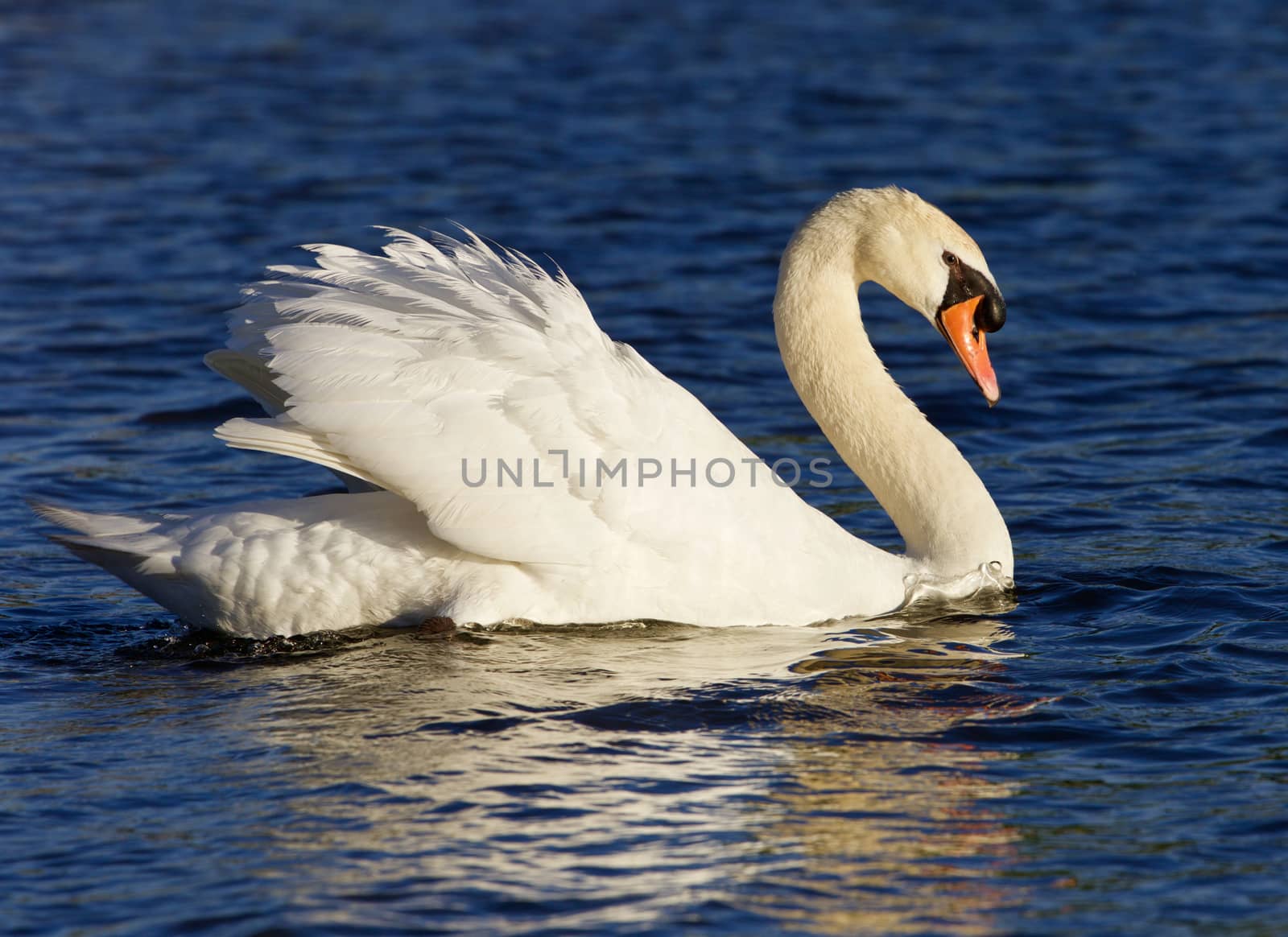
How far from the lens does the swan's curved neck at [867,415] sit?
752cm

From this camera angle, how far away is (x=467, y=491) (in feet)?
20.8

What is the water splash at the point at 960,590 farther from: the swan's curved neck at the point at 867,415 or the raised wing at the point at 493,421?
the raised wing at the point at 493,421

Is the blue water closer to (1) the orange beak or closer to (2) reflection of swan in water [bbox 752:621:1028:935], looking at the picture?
(2) reflection of swan in water [bbox 752:621:1028:935]

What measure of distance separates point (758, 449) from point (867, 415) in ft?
6.82

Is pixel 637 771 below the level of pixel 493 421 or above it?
below

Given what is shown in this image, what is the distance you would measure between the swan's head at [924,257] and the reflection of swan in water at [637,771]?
1.47 meters

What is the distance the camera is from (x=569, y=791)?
5.34 meters

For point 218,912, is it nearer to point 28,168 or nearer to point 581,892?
point 581,892

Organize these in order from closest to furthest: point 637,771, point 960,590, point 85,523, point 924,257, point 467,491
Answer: point 637,771 → point 467,491 → point 85,523 → point 960,590 → point 924,257

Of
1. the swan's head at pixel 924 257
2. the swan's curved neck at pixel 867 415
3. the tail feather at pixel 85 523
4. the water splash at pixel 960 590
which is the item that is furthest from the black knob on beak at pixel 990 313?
the tail feather at pixel 85 523

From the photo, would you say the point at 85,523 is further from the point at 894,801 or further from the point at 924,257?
the point at 924,257

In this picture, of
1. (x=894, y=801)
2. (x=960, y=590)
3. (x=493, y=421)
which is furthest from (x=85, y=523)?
(x=960, y=590)

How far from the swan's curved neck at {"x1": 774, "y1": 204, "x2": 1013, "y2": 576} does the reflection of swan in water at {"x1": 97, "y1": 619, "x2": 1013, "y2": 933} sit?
560 mm

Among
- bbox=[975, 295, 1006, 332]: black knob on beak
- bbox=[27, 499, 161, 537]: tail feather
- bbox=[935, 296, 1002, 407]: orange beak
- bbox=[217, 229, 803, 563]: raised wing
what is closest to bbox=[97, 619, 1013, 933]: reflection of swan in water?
bbox=[217, 229, 803, 563]: raised wing
